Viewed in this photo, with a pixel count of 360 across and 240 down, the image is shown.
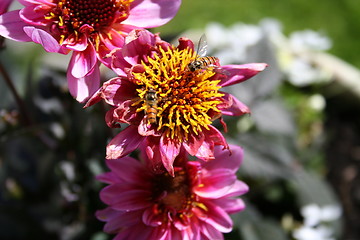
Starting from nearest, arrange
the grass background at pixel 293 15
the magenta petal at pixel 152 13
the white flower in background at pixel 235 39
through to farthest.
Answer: the magenta petal at pixel 152 13 → the white flower in background at pixel 235 39 → the grass background at pixel 293 15

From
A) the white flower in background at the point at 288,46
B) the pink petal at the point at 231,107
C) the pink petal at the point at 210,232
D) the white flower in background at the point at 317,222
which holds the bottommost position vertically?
the white flower in background at the point at 317,222

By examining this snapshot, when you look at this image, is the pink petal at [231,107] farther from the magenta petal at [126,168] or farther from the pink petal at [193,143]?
the magenta petal at [126,168]

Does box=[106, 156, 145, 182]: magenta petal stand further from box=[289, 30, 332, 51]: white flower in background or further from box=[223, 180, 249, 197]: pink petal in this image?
box=[289, 30, 332, 51]: white flower in background

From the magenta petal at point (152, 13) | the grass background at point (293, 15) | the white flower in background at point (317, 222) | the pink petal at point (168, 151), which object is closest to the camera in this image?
the pink petal at point (168, 151)

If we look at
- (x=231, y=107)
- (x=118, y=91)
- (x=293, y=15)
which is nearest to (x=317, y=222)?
(x=231, y=107)

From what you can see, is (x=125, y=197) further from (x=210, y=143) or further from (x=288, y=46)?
(x=288, y=46)

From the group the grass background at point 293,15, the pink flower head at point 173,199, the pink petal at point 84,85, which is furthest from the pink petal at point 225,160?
the grass background at point 293,15

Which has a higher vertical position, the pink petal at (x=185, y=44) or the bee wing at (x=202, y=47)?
the pink petal at (x=185, y=44)
